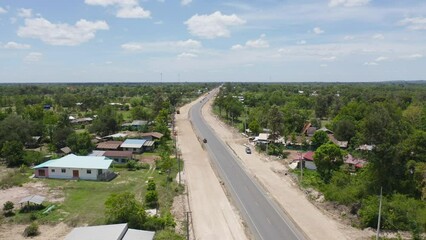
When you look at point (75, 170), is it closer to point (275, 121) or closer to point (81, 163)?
point (81, 163)

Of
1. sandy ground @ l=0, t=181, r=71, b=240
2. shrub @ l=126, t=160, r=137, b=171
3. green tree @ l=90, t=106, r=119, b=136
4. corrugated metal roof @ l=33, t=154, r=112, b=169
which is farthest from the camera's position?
green tree @ l=90, t=106, r=119, b=136

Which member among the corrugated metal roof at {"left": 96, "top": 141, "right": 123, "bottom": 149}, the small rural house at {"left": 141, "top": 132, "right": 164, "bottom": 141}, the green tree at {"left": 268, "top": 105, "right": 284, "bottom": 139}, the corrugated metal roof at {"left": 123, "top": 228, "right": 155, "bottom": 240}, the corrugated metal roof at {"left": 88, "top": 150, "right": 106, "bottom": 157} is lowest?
the corrugated metal roof at {"left": 123, "top": 228, "right": 155, "bottom": 240}

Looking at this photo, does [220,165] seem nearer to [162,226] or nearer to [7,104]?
[162,226]

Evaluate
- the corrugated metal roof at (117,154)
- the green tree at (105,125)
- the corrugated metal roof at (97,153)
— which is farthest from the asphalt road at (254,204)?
the green tree at (105,125)

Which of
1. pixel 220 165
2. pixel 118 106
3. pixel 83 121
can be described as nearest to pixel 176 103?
pixel 118 106

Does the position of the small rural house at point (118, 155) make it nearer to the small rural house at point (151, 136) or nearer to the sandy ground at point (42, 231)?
the small rural house at point (151, 136)

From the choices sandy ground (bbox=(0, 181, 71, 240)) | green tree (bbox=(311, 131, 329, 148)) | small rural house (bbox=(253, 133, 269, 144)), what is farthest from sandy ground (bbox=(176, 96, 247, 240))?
green tree (bbox=(311, 131, 329, 148))

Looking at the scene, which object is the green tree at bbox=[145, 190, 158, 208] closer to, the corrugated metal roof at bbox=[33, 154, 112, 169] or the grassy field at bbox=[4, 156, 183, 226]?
the grassy field at bbox=[4, 156, 183, 226]
